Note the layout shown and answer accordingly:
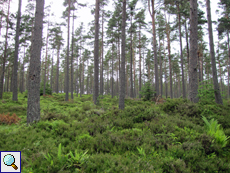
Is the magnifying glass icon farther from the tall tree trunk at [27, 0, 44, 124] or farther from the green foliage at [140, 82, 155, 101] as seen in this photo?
the green foliage at [140, 82, 155, 101]

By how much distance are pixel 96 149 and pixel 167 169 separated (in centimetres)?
211

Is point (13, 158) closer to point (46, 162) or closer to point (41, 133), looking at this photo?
point (46, 162)

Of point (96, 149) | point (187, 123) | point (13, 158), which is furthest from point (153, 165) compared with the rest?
point (13, 158)

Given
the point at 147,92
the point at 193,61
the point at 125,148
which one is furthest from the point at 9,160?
the point at 147,92

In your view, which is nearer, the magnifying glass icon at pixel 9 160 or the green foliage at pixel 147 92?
the magnifying glass icon at pixel 9 160

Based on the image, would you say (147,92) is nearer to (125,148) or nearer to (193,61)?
(193,61)

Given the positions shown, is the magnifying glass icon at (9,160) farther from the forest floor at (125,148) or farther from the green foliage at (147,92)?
the green foliage at (147,92)

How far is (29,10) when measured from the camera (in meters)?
20.6

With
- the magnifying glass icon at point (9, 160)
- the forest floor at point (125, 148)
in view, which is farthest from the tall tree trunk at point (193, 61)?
the magnifying glass icon at point (9, 160)

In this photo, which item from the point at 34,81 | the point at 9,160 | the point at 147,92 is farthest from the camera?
the point at 147,92

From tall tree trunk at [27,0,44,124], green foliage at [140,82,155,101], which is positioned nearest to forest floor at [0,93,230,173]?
tall tree trunk at [27,0,44,124]

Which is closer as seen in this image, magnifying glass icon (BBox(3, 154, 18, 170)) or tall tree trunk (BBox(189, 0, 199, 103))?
magnifying glass icon (BBox(3, 154, 18, 170))

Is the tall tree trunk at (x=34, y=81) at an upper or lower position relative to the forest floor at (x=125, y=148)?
upper

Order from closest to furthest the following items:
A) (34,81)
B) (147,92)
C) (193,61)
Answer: (34,81) → (193,61) → (147,92)
